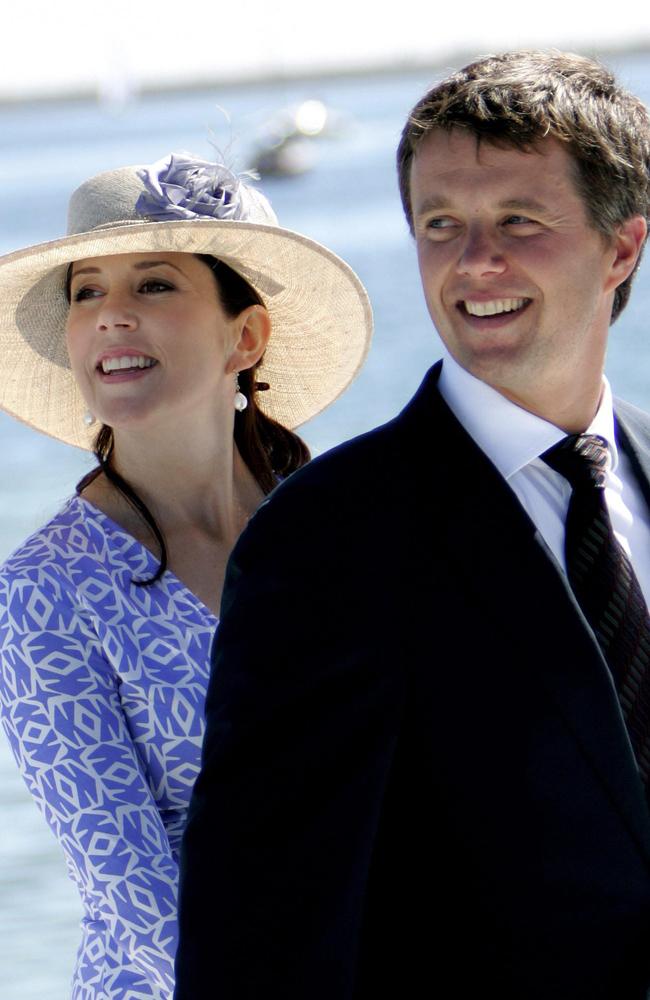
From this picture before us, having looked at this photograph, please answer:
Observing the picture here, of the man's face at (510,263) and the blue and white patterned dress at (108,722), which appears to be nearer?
the man's face at (510,263)

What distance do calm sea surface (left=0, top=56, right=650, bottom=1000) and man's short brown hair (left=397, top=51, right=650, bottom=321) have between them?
0.13 metres

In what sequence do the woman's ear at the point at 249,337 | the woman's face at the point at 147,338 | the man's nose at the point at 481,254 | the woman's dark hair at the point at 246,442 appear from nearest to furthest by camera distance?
the man's nose at the point at 481,254, the woman's face at the point at 147,338, the woman's dark hair at the point at 246,442, the woman's ear at the point at 249,337

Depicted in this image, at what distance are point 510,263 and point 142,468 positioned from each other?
0.86 m

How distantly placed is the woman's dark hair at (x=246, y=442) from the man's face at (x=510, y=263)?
772 millimetres

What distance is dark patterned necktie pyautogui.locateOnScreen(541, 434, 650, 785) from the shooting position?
5.17 ft

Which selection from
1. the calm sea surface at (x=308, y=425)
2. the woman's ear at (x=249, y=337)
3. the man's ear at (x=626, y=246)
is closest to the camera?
the man's ear at (x=626, y=246)

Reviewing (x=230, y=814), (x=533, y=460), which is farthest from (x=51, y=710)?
(x=533, y=460)

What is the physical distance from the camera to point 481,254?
168cm

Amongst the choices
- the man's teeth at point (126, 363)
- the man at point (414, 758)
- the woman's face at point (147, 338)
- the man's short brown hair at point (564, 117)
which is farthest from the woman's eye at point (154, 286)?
the man at point (414, 758)

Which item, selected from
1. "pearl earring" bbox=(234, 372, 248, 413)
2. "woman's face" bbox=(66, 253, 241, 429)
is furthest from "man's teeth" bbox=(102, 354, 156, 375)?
"pearl earring" bbox=(234, 372, 248, 413)

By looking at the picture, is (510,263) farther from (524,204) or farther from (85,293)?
(85,293)

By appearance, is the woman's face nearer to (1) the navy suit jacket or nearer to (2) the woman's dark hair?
(2) the woman's dark hair

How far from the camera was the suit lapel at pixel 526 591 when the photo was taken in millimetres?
1498

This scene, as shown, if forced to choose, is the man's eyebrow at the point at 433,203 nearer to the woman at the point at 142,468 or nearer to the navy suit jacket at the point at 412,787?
the navy suit jacket at the point at 412,787
